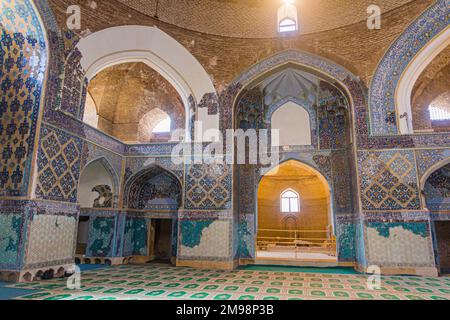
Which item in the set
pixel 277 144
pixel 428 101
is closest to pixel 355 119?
pixel 277 144

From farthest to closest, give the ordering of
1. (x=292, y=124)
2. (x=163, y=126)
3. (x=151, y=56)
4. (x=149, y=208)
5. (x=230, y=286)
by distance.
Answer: (x=163, y=126) < (x=292, y=124) < (x=149, y=208) < (x=151, y=56) < (x=230, y=286)

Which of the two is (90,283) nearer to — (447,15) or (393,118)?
(393,118)

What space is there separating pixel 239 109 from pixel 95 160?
450 cm

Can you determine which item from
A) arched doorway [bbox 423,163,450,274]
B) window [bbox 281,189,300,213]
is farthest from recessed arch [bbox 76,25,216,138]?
window [bbox 281,189,300,213]

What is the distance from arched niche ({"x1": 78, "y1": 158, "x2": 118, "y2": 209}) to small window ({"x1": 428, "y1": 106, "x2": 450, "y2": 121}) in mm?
10095

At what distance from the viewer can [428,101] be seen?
30.6ft

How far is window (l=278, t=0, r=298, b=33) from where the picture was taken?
353 inches

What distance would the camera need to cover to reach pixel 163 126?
1116cm

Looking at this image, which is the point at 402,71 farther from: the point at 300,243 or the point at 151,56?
the point at 151,56

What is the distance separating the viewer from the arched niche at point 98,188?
880 centimetres

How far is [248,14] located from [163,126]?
4.89 metres

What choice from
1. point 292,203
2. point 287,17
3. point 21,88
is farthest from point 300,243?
point 21,88

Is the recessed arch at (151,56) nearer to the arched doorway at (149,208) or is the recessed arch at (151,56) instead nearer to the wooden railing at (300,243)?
the arched doorway at (149,208)

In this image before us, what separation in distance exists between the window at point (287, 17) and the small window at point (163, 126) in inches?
198
